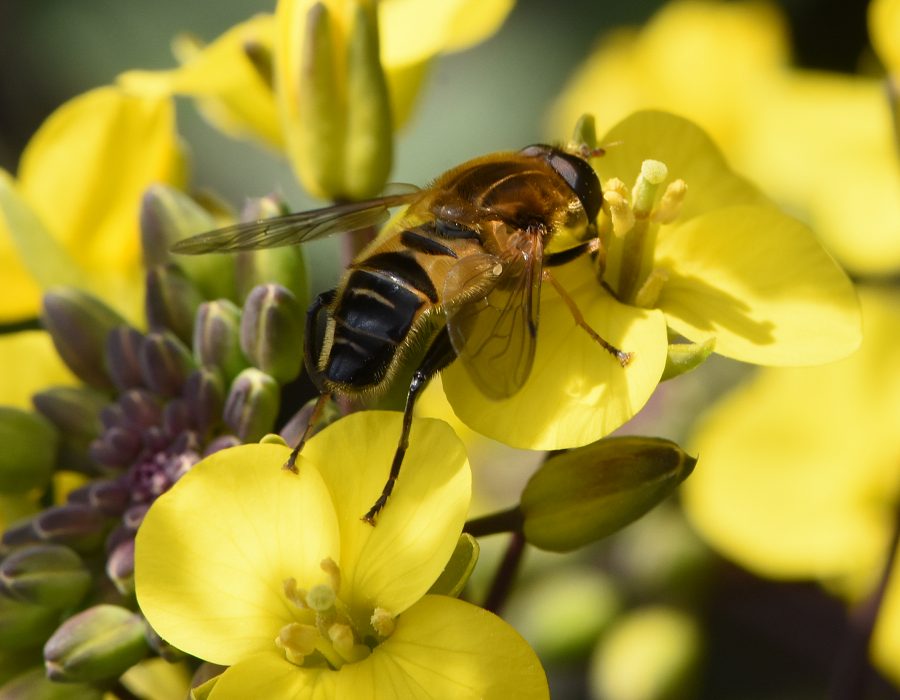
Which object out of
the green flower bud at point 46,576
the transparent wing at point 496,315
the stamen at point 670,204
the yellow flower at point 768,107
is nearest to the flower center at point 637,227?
the stamen at point 670,204

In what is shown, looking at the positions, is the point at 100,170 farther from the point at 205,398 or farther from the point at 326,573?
the point at 326,573

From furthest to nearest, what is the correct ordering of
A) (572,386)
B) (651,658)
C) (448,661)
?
(651,658)
(572,386)
(448,661)

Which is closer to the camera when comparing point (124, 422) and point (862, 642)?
point (124, 422)

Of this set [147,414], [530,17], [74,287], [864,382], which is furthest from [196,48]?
[530,17]

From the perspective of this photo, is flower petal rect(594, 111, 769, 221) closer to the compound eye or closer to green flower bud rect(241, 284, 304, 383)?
the compound eye

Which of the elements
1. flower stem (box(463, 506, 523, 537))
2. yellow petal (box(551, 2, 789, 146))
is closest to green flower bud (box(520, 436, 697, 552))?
flower stem (box(463, 506, 523, 537))

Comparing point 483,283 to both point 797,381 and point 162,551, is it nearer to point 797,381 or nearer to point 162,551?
point 162,551

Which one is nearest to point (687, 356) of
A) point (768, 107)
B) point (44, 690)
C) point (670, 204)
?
point (670, 204)

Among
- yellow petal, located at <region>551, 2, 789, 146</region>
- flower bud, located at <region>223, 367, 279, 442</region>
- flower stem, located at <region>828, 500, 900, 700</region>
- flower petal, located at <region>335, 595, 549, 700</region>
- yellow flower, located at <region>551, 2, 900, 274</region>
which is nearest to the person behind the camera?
flower petal, located at <region>335, 595, 549, 700</region>
